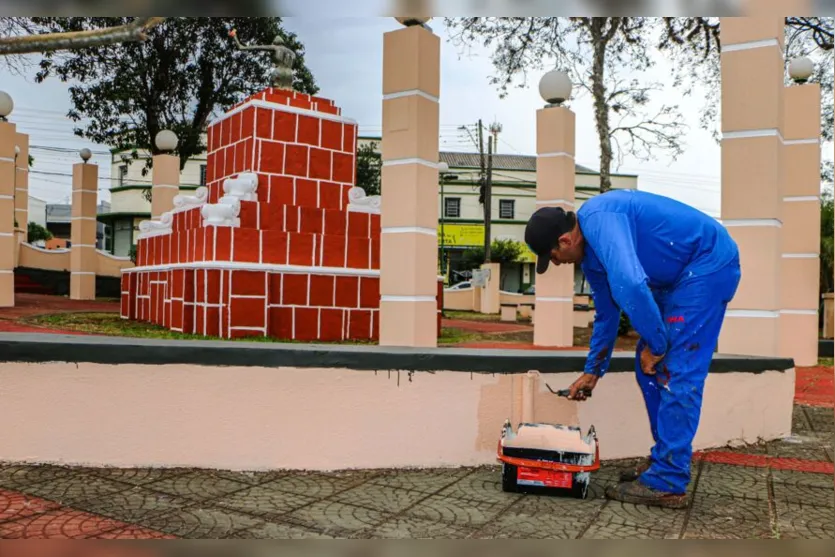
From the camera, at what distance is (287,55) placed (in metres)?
10.4

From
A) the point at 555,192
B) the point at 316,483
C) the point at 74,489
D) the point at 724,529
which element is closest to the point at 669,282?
the point at 724,529

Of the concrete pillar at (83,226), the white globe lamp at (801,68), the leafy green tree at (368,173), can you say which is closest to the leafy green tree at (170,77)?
the concrete pillar at (83,226)

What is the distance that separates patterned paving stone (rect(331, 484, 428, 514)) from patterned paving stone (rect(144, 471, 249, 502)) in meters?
0.59

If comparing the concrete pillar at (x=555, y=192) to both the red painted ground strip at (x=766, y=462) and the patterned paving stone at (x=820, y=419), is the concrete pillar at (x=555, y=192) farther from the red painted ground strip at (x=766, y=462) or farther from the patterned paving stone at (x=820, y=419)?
the red painted ground strip at (x=766, y=462)

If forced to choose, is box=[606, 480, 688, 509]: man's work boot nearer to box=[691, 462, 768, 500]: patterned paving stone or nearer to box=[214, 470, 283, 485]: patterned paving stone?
box=[691, 462, 768, 500]: patterned paving stone

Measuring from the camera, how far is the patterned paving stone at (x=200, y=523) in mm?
2787

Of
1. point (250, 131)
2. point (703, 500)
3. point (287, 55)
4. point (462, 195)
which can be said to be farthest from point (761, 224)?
point (462, 195)

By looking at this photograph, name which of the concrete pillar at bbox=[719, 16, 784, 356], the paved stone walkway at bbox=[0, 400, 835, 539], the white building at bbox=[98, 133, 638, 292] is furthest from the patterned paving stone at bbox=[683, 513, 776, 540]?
the white building at bbox=[98, 133, 638, 292]

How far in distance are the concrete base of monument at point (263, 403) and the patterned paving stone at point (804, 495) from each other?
113 cm

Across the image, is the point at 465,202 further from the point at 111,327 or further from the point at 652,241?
the point at 652,241

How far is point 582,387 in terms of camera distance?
11.6 feet

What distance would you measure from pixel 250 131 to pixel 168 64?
10.6 meters

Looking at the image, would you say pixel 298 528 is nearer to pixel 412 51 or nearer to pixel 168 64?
pixel 412 51

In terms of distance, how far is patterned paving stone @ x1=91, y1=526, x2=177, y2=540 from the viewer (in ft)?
8.86
